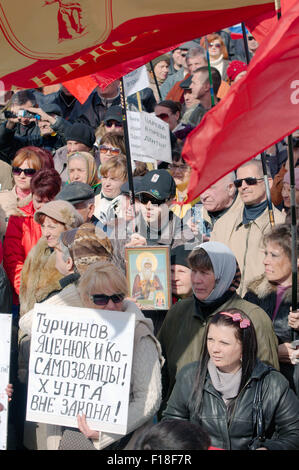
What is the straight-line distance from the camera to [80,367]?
4.77m

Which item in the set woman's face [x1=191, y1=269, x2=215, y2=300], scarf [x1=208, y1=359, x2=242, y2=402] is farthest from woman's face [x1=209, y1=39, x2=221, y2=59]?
scarf [x1=208, y1=359, x2=242, y2=402]

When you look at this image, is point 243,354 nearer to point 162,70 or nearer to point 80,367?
point 80,367

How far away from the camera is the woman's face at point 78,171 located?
326 inches

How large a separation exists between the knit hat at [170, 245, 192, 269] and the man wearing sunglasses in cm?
59

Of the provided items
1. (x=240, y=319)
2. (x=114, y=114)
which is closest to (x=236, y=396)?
(x=240, y=319)

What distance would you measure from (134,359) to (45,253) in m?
1.91

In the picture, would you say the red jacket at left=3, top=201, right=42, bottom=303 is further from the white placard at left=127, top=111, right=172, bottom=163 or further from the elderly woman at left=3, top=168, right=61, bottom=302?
the white placard at left=127, top=111, right=172, bottom=163

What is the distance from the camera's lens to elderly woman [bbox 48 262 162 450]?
15.3ft

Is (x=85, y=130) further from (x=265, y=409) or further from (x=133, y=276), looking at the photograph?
(x=265, y=409)

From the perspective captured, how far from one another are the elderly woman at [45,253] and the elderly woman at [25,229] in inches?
20.1

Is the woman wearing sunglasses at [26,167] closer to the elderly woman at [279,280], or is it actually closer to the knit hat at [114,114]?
the knit hat at [114,114]

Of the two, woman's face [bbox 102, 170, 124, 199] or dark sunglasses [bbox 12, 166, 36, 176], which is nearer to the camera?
woman's face [bbox 102, 170, 124, 199]

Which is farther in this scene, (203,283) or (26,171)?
(26,171)

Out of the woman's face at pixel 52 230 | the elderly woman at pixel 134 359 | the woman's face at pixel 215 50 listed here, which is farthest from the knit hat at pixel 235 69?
the elderly woman at pixel 134 359
